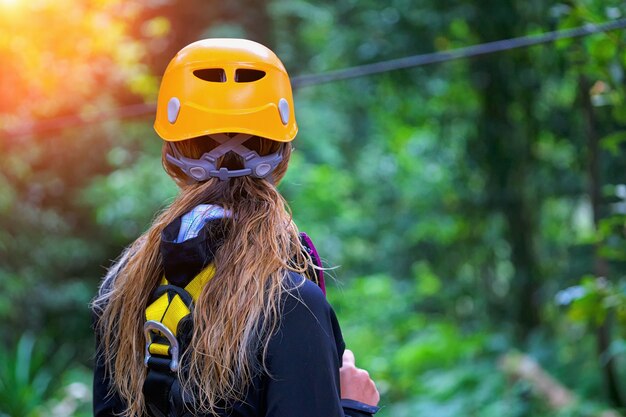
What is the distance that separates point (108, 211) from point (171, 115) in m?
7.27

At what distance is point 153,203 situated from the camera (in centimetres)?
877

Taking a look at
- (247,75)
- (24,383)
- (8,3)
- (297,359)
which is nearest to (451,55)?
(247,75)

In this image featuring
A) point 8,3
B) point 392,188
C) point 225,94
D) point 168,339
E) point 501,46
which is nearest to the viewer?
point 168,339

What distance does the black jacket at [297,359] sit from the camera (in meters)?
1.56

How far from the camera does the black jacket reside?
1.56 m

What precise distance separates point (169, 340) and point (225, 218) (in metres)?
0.27

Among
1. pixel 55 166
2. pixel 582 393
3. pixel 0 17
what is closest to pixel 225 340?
pixel 0 17

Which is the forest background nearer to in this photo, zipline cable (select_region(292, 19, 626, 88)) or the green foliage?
the green foliage

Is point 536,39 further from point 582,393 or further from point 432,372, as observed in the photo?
point 432,372

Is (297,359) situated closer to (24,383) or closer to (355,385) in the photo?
(355,385)

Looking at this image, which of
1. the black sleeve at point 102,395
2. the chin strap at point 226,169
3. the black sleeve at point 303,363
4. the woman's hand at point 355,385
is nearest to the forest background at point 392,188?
the black sleeve at point 102,395

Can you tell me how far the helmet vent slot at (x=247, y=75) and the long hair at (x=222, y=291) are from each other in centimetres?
19

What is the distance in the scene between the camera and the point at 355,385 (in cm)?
176

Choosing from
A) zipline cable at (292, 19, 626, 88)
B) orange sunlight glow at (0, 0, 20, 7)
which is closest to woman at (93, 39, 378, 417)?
zipline cable at (292, 19, 626, 88)
